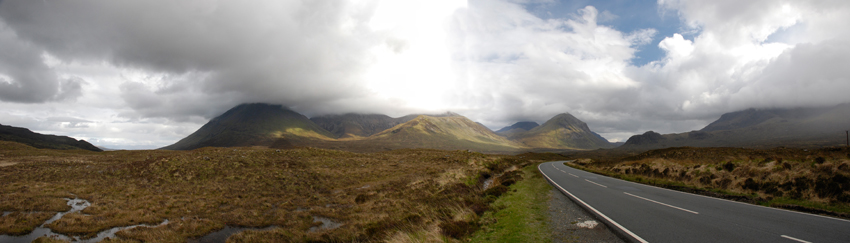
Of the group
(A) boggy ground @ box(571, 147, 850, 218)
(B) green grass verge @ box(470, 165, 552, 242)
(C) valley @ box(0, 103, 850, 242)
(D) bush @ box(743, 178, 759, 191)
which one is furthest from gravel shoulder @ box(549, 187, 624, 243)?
(D) bush @ box(743, 178, 759, 191)

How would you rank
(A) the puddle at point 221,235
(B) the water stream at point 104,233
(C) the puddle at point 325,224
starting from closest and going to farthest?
1. (B) the water stream at point 104,233
2. (A) the puddle at point 221,235
3. (C) the puddle at point 325,224

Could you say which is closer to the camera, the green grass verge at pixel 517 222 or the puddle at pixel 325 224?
the green grass verge at pixel 517 222

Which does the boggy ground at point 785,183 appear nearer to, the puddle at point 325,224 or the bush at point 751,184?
the bush at point 751,184

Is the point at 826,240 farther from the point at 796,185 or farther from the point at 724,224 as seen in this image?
the point at 796,185

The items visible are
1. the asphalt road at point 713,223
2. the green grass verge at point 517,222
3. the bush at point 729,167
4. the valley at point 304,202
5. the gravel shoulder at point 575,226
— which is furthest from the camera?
the bush at point 729,167

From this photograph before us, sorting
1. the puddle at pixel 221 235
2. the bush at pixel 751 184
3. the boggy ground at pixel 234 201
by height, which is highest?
the bush at pixel 751 184

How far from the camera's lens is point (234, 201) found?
20969 mm

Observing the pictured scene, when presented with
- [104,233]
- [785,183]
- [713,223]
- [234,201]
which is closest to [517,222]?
[713,223]

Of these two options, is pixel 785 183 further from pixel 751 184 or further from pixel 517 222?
pixel 517 222

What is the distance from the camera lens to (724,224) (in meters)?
9.05

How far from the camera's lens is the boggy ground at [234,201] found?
1332 cm

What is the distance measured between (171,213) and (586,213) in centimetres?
2235


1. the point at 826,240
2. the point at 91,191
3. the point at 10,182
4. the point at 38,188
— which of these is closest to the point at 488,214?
the point at 826,240

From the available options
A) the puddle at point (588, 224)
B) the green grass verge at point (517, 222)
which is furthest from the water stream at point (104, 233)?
the puddle at point (588, 224)
